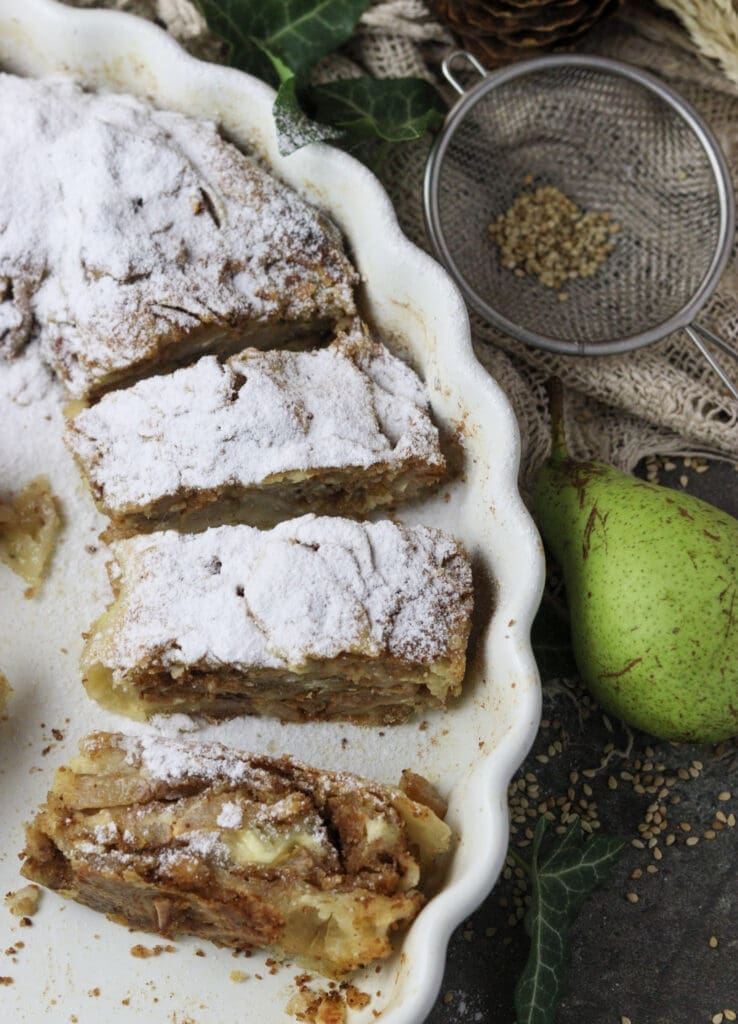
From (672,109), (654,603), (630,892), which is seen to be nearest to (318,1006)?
(630,892)

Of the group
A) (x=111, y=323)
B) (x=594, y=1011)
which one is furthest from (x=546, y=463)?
(x=594, y=1011)

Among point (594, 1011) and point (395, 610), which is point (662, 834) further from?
point (395, 610)

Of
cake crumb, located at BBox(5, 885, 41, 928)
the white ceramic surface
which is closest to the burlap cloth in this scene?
the white ceramic surface

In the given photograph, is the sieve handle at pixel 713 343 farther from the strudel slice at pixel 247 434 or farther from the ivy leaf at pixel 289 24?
the ivy leaf at pixel 289 24

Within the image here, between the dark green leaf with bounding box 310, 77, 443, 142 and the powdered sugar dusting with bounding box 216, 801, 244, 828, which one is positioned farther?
the dark green leaf with bounding box 310, 77, 443, 142

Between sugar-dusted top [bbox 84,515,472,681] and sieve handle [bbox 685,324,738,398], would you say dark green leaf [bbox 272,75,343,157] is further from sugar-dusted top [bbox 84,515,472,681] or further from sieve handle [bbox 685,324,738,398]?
sieve handle [bbox 685,324,738,398]

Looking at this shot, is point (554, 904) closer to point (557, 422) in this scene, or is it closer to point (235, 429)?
point (557, 422)
